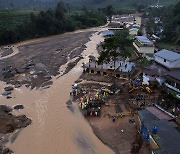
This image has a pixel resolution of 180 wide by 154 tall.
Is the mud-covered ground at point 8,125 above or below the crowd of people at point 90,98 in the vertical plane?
below

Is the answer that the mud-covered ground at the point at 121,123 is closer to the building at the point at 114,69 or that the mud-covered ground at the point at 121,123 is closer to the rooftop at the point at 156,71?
the rooftop at the point at 156,71

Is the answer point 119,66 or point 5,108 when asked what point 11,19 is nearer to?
point 119,66

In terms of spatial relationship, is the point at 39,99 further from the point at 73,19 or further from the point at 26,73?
the point at 73,19

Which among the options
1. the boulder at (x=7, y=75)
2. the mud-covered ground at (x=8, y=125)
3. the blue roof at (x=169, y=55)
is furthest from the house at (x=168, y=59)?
the boulder at (x=7, y=75)

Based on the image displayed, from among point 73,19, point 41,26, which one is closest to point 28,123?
point 41,26

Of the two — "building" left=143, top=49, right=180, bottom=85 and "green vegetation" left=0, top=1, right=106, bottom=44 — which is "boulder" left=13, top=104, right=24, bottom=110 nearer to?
"building" left=143, top=49, right=180, bottom=85

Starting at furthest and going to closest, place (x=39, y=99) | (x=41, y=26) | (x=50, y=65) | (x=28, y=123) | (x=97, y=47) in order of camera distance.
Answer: (x=41, y=26) < (x=97, y=47) < (x=50, y=65) < (x=39, y=99) < (x=28, y=123)
